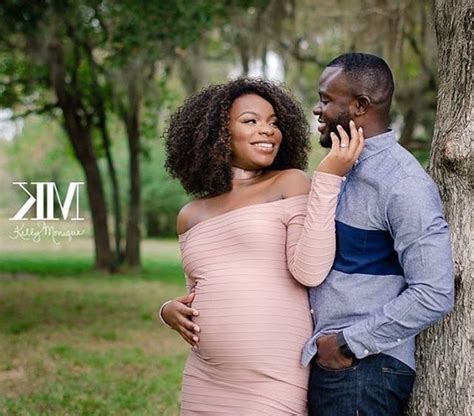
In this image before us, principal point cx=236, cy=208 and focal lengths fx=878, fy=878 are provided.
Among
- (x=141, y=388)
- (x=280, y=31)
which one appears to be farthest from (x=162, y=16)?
(x=141, y=388)

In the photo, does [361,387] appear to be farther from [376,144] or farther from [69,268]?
[69,268]

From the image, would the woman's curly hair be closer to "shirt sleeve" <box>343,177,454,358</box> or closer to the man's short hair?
the man's short hair

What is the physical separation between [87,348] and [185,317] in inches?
235

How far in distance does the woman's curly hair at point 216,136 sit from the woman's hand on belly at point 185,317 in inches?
14.7

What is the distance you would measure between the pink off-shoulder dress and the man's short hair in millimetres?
391

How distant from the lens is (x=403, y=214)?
2.38 metres

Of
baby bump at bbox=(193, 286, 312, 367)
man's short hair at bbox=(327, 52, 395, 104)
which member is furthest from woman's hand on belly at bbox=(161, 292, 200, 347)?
man's short hair at bbox=(327, 52, 395, 104)

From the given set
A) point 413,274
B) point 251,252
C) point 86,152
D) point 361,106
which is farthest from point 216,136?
point 86,152

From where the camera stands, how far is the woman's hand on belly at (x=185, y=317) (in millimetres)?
2754

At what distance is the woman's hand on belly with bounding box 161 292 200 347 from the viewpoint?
A: 275cm

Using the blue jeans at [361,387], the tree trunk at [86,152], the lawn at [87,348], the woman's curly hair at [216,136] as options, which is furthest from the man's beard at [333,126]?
the tree trunk at [86,152]

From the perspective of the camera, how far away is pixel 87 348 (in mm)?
8547

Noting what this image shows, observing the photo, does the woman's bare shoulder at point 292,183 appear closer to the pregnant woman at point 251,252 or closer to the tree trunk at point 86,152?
the pregnant woman at point 251,252

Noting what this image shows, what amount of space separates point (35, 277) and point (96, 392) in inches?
404
